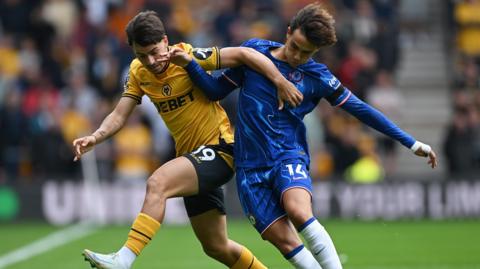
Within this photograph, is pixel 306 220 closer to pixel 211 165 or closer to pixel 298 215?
pixel 298 215

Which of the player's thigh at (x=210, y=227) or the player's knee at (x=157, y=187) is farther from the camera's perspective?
the player's thigh at (x=210, y=227)

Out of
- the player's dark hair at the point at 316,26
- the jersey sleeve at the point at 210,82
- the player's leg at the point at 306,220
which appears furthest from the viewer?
the jersey sleeve at the point at 210,82

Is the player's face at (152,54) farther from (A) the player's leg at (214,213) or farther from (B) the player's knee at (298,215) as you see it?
(B) the player's knee at (298,215)

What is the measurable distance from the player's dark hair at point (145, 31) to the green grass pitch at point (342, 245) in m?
4.49

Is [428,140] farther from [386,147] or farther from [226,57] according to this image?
[226,57]

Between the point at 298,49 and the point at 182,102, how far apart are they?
1143 mm

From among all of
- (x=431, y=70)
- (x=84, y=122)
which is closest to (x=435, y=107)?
(x=431, y=70)

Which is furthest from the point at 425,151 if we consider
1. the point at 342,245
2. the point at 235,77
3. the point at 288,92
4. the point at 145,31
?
the point at 342,245

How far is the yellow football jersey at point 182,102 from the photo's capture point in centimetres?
887

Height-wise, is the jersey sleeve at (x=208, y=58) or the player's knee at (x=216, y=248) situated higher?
the jersey sleeve at (x=208, y=58)

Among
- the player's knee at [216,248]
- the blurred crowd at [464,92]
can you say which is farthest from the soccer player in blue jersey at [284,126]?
the blurred crowd at [464,92]

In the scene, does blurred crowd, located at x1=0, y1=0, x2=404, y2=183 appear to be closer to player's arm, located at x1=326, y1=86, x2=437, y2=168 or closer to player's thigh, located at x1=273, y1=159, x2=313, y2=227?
player's arm, located at x1=326, y1=86, x2=437, y2=168

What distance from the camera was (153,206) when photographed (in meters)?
8.43

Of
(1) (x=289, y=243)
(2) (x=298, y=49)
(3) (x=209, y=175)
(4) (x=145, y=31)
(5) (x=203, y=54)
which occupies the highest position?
(4) (x=145, y=31)
